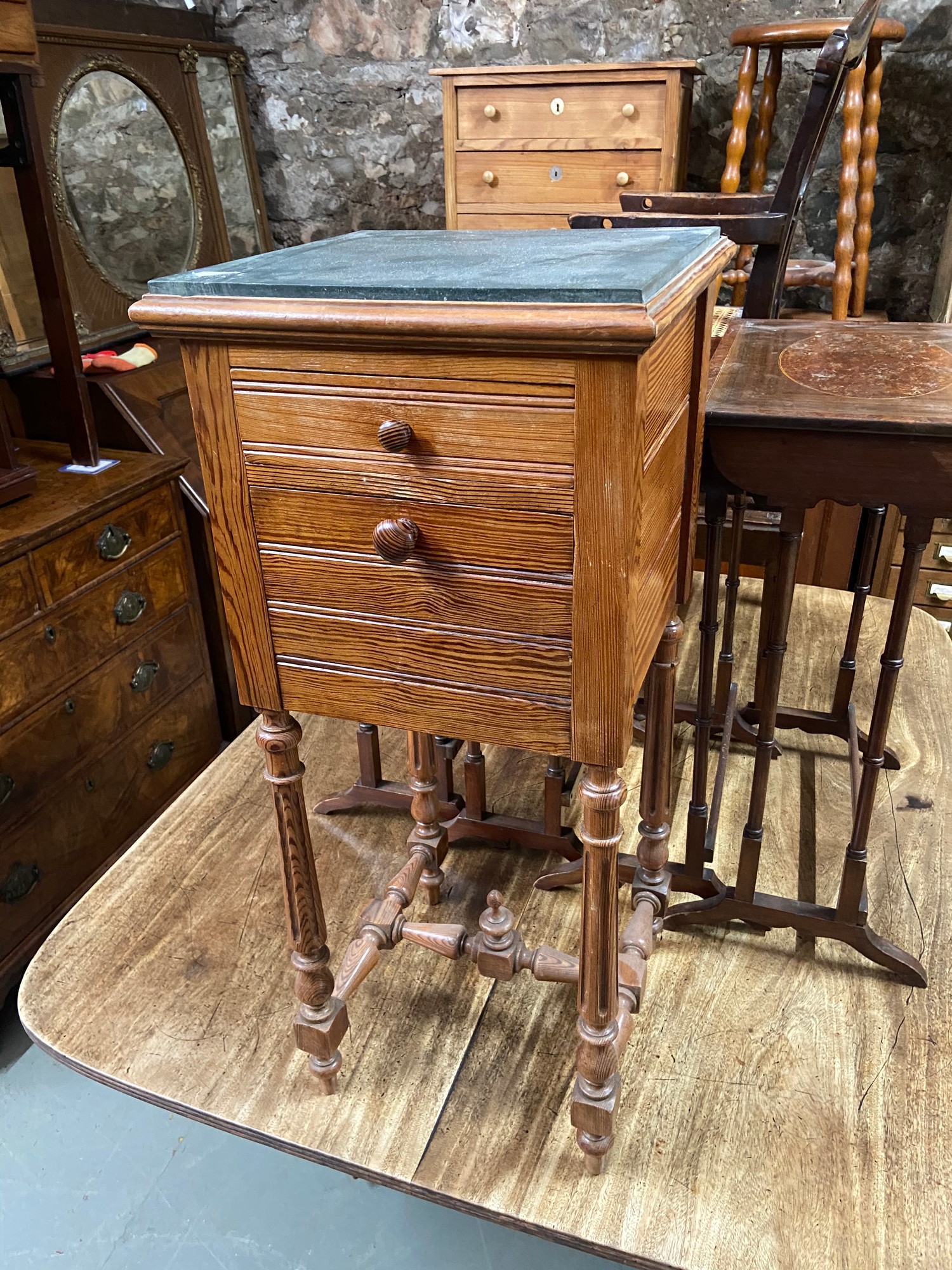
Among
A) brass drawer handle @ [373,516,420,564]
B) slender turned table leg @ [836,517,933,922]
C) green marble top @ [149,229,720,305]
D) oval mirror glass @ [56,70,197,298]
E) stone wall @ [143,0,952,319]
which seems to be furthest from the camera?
stone wall @ [143,0,952,319]

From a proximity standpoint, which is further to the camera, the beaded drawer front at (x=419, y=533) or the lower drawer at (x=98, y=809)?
the lower drawer at (x=98, y=809)

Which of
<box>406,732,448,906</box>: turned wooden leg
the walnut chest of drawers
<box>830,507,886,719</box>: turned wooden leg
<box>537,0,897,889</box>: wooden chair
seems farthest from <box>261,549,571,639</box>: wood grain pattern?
the walnut chest of drawers

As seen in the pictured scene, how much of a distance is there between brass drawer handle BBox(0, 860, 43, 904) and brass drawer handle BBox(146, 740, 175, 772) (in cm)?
38

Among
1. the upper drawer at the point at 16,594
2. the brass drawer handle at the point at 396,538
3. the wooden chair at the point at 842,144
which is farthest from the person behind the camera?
the wooden chair at the point at 842,144

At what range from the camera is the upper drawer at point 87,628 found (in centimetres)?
174

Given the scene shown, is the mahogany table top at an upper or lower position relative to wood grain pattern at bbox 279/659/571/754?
upper

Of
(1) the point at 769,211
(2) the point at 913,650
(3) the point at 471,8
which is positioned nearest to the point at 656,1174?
(2) the point at 913,650

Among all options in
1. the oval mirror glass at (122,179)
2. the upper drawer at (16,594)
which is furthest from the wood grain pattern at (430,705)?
the oval mirror glass at (122,179)

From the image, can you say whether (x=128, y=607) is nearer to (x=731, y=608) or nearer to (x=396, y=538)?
(x=731, y=608)

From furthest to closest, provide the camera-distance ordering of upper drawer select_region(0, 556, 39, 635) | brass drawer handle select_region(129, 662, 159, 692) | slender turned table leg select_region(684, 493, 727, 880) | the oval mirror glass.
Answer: the oval mirror glass, brass drawer handle select_region(129, 662, 159, 692), upper drawer select_region(0, 556, 39, 635), slender turned table leg select_region(684, 493, 727, 880)

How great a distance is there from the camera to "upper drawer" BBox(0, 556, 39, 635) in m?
1.70

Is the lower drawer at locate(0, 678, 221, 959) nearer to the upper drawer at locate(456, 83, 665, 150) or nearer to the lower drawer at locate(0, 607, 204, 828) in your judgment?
the lower drawer at locate(0, 607, 204, 828)

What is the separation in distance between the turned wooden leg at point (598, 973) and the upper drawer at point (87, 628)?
1.26m

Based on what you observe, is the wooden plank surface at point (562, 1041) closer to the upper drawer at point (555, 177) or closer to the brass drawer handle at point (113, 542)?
the brass drawer handle at point (113, 542)
